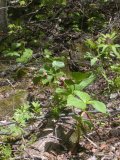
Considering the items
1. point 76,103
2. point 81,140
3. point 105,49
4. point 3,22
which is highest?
point 76,103

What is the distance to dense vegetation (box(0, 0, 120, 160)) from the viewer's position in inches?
128

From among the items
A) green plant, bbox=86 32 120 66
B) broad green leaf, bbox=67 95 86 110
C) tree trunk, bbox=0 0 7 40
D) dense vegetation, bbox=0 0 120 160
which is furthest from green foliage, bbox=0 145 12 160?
tree trunk, bbox=0 0 7 40

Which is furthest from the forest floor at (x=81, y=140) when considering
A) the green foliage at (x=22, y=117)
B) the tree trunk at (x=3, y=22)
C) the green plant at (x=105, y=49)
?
the tree trunk at (x=3, y=22)

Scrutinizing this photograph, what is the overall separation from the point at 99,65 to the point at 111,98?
784 millimetres

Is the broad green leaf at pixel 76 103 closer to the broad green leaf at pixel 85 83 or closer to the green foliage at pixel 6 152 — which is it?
the broad green leaf at pixel 85 83

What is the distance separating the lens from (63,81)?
11.5 ft

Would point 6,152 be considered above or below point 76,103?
below

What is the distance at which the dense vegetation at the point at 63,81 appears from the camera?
10.6 ft

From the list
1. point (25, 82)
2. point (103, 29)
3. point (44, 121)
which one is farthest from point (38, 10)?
point (44, 121)

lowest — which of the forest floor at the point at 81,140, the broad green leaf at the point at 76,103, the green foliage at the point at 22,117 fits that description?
the forest floor at the point at 81,140

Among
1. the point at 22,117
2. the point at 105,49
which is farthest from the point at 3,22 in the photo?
the point at 22,117

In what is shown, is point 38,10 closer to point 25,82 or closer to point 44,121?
point 25,82

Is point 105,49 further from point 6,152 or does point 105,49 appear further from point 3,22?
point 3,22

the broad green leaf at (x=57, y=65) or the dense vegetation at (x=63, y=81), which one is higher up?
the broad green leaf at (x=57, y=65)
